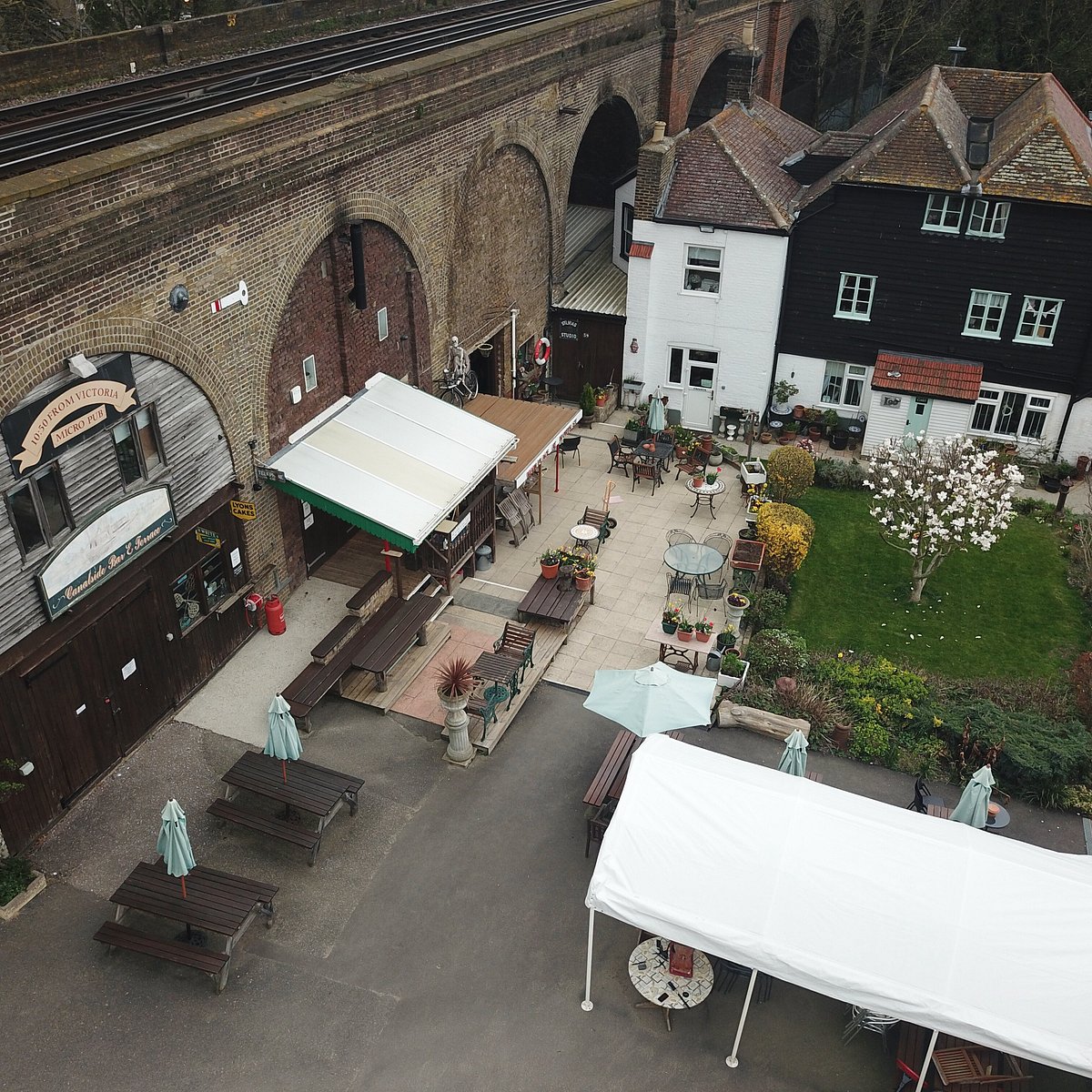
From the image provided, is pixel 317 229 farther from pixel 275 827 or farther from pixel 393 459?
pixel 275 827

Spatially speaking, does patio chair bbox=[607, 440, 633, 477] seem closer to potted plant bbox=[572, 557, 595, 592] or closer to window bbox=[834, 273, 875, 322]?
potted plant bbox=[572, 557, 595, 592]

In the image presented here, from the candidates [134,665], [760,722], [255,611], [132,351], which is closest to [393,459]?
[255,611]

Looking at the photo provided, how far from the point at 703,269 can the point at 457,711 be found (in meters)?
14.4

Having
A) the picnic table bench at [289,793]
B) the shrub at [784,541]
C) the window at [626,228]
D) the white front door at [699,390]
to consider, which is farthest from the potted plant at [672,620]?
the window at [626,228]

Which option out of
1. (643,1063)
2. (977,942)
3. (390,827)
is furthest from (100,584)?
(977,942)

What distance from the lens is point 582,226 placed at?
31.3 meters

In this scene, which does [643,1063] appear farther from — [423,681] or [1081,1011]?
[423,681]

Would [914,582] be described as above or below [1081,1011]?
below

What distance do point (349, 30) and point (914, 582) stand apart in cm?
2149

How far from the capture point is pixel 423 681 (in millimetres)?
16891

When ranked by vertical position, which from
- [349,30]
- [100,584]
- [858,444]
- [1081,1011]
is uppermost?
[349,30]

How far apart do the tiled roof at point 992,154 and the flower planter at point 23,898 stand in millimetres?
20382

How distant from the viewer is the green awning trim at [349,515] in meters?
16.3

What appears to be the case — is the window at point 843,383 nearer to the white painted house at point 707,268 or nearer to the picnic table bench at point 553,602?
the white painted house at point 707,268
